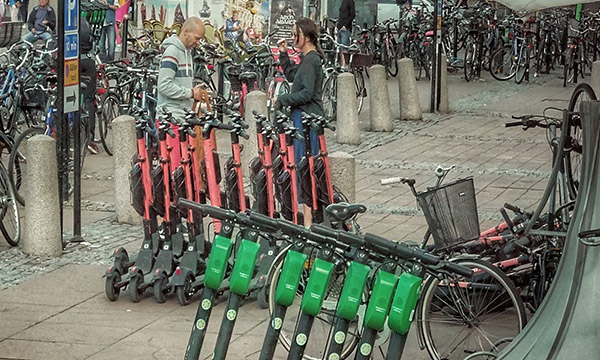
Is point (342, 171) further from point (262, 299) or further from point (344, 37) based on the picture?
point (344, 37)

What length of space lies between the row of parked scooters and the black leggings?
16.3 ft

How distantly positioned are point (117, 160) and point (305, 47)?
198 cm

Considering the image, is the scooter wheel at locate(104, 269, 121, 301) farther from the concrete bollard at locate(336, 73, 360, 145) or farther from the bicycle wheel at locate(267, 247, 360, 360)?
the concrete bollard at locate(336, 73, 360, 145)

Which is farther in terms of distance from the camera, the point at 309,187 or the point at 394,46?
the point at 394,46

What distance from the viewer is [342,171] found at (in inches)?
399

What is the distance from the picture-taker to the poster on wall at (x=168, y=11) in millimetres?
23359

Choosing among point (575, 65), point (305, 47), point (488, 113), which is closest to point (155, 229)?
point (305, 47)

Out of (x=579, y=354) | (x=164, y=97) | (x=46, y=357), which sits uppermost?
(x=164, y=97)

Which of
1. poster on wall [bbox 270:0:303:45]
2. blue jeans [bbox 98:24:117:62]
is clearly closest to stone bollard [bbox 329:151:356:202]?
poster on wall [bbox 270:0:303:45]

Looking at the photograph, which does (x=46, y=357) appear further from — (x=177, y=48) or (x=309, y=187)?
(x=177, y=48)

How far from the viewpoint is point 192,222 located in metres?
8.55

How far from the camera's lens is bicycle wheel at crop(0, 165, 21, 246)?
9977 mm

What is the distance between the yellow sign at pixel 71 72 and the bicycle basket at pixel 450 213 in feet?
13.4

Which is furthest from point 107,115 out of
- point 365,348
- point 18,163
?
point 365,348
